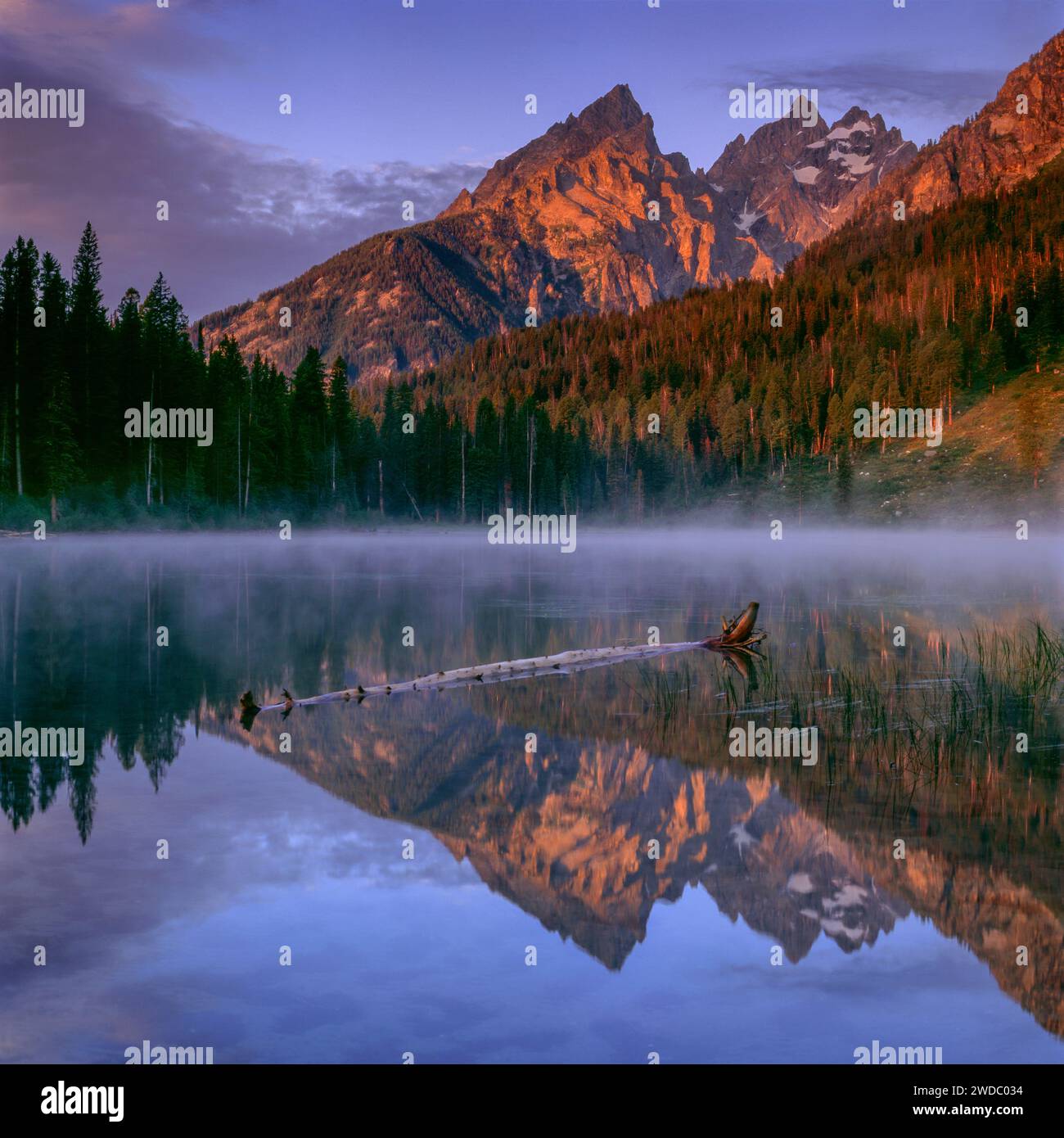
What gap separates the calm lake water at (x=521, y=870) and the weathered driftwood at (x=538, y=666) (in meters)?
0.50

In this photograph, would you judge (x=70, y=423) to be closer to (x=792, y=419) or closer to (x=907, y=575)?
(x=907, y=575)

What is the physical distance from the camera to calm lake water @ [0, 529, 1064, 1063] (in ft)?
25.7

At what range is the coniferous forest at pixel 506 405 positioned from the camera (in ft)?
271

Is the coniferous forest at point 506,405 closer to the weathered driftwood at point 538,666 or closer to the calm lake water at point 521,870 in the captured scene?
the weathered driftwood at point 538,666

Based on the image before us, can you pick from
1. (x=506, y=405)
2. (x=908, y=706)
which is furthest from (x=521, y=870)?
(x=506, y=405)

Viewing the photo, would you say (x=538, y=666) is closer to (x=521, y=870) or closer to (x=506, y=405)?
(x=521, y=870)

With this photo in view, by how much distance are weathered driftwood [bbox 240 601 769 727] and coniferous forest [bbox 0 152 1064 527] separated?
59805 millimetres

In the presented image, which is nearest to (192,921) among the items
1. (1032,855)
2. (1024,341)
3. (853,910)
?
(853,910)

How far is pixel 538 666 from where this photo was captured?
75.3 feet

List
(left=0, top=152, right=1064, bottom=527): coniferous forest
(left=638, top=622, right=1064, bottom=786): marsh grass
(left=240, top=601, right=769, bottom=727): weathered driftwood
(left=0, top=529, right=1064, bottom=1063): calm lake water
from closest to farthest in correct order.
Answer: (left=0, top=529, right=1064, bottom=1063): calm lake water → (left=638, top=622, right=1064, bottom=786): marsh grass → (left=240, top=601, right=769, bottom=727): weathered driftwood → (left=0, top=152, right=1064, bottom=527): coniferous forest

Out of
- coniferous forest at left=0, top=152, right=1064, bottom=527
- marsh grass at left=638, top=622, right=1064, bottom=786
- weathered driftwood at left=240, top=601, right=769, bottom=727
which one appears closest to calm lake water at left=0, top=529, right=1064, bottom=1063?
marsh grass at left=638, top=622, right=1064, bottom=786

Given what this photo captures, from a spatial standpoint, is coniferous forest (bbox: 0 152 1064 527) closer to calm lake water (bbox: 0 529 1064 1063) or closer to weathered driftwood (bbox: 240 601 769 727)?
weathered driftwood (bbox: 240 601 769 727)

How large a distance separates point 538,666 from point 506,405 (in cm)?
13376

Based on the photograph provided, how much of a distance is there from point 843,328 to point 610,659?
17003 centimetres
